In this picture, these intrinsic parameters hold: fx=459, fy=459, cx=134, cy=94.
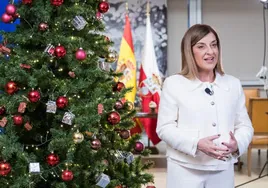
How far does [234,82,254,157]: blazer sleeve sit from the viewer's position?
204cm

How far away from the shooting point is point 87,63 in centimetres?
232

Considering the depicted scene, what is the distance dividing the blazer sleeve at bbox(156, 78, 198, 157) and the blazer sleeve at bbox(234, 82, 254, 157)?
0.22 meters

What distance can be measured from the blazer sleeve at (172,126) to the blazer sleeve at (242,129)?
0.74 ft

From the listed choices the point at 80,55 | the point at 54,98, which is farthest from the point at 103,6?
the point at 54,98

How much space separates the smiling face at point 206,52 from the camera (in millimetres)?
2037

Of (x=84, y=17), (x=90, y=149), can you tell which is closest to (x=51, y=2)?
(x=84, y=17)

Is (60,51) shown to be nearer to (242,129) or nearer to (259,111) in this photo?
(242,129)

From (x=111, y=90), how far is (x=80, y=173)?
0.48 metres

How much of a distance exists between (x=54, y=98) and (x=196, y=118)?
67cm

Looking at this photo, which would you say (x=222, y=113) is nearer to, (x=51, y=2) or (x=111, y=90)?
(x=111, y=90)

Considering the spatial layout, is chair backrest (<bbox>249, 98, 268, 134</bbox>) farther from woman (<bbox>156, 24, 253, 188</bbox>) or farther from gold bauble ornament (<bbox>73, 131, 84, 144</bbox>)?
gold bauble ornament (<bbox>73, 131, 84, 144</bbox>)

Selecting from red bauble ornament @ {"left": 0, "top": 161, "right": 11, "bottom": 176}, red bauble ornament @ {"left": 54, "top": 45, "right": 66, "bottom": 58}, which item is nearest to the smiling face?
red bauble ornament @ {"left": 54, "top": 45, "right": 66, "bottom": 58}

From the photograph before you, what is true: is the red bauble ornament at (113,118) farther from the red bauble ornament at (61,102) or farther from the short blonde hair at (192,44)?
the short blonde hair at (192,44)

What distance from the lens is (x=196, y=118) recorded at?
6.53 feet
